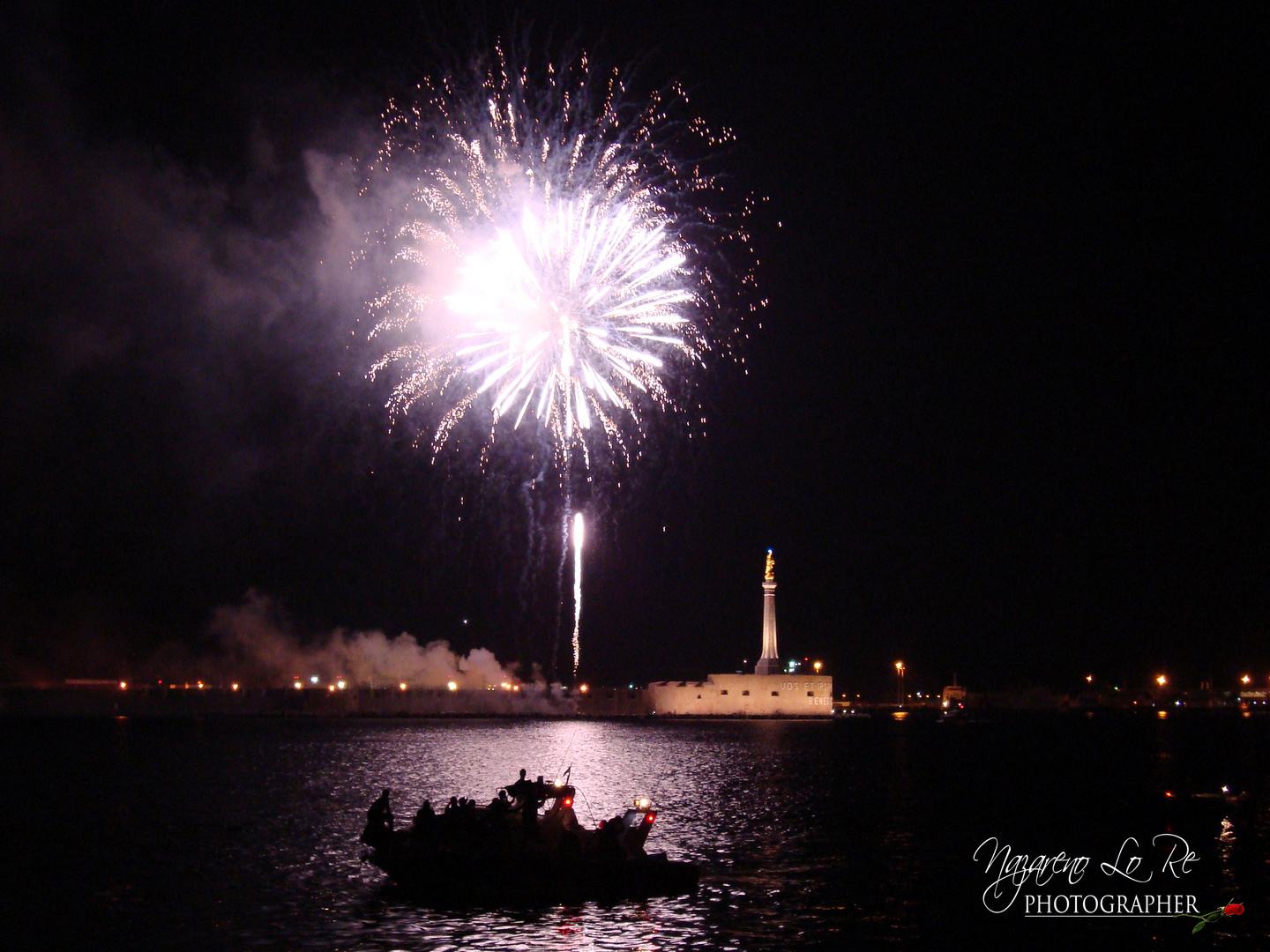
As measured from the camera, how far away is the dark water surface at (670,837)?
2327 cm

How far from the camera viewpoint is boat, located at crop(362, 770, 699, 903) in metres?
25.1

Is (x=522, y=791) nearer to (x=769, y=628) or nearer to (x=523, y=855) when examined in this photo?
(x=523, y=855)

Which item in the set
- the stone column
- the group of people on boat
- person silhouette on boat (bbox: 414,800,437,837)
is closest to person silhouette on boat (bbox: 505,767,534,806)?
the group of people on boat

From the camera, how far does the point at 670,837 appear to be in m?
35.5

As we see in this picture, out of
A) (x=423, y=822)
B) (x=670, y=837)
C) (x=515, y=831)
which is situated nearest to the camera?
(x=515, y=831)

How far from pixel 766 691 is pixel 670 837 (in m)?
96.5

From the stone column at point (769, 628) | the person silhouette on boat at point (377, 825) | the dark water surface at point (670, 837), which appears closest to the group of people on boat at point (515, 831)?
the person silhouette on boat at point (377, 825)

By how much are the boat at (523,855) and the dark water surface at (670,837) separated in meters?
0.63

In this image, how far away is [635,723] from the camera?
119m

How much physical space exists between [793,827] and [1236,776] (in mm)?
32051

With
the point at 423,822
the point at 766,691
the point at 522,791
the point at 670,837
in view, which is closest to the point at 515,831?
the point at 522,791

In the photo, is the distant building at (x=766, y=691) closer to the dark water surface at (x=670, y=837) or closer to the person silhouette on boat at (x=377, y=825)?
the dark water surface at (x=670, y=837)

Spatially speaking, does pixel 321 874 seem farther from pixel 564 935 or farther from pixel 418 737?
pixel 418 737

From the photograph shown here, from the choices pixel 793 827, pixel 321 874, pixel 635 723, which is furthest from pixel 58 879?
pixel 635 723
